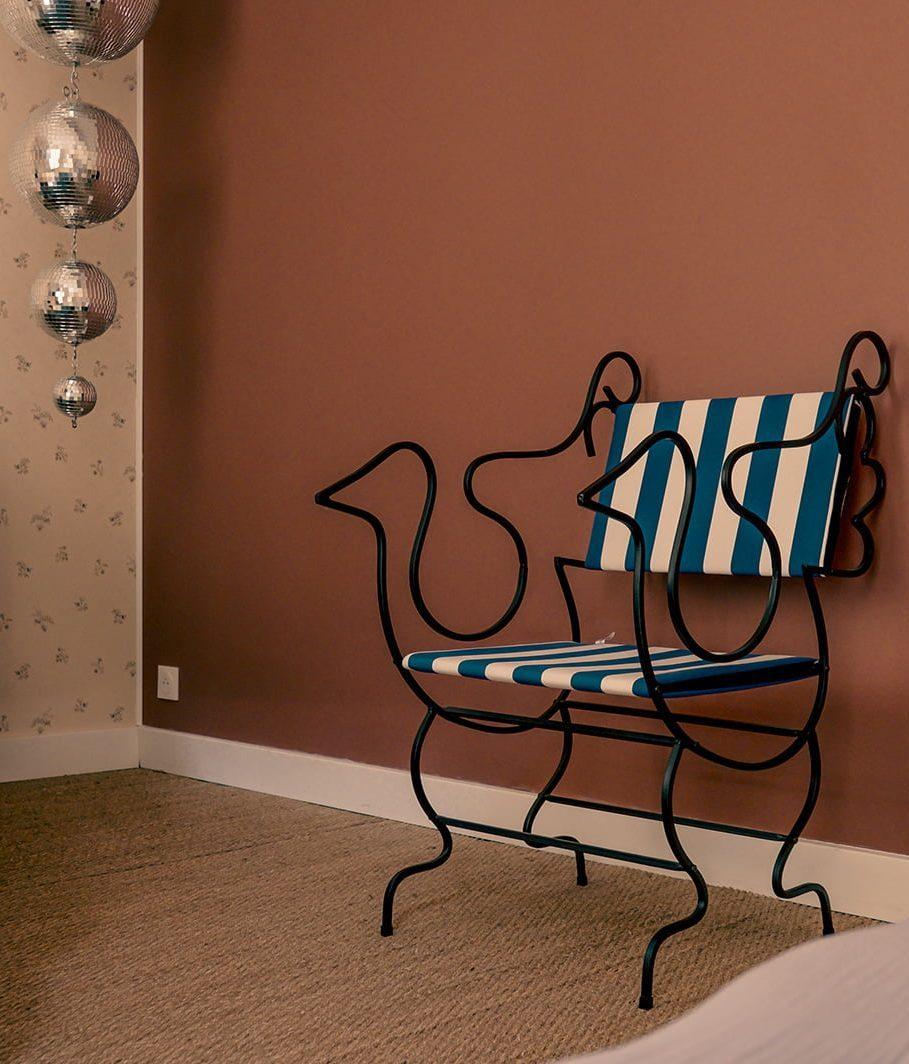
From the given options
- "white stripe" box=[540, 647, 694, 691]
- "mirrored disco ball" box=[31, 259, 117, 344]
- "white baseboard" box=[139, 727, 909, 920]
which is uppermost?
"mirrored disco ball" box=[31, 259, 117, 344]

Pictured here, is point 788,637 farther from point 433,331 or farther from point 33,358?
point 33,358

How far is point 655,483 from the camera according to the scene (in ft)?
6.88

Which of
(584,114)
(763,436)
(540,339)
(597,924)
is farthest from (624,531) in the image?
(584,114)

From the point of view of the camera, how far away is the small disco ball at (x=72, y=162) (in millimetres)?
2492

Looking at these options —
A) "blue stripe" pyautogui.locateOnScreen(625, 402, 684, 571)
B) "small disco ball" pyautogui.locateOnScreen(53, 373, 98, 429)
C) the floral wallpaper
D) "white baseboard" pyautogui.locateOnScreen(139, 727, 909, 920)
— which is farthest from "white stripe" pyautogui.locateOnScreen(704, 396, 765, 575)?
the floral wallpaper

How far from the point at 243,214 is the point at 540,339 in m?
1.03

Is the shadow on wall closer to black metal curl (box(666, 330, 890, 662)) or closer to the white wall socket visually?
the white wall socket

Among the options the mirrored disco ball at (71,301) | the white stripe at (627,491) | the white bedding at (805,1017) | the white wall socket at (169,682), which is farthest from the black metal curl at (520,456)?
the white bedding at (805,1017)

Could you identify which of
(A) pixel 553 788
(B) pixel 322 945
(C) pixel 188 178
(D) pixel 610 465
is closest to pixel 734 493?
(D) pixel 610 465

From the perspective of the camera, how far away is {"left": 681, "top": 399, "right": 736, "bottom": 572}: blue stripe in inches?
78.7

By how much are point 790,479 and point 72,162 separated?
163 centimetres

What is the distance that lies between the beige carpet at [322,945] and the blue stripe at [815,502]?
0.59m

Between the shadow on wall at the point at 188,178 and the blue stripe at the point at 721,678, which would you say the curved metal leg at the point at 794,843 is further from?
the shadow on wall at the point at 188,178

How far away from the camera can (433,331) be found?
262 centimetres
